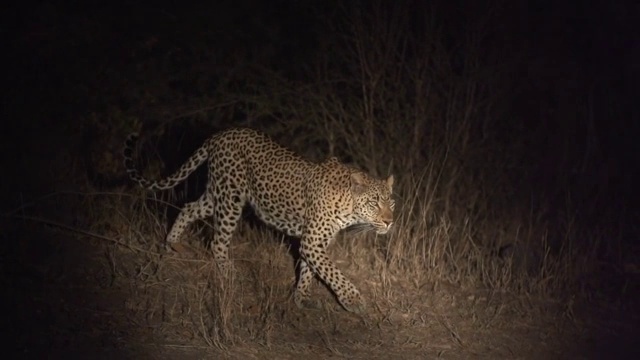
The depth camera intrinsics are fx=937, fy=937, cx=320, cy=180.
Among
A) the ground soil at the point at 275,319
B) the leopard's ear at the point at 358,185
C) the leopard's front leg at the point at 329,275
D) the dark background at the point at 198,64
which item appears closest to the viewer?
the ground soil at the point at 275,319

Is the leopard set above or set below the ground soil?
above

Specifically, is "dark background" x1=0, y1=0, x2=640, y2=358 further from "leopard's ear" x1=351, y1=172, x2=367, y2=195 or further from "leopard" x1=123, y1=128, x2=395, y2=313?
"leopard's ear" x1=351, y1=172, x2=367, y2=195

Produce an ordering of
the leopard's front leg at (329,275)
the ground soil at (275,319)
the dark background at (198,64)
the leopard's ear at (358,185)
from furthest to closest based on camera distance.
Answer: the dark background at (198,64) < the leopard's ear at (358,185) < the leopard's front leg at (329,275) < the ground soil at (275,319)

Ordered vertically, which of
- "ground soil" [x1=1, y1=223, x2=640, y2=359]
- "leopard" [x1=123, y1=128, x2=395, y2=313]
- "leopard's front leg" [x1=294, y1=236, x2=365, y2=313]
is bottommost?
"ground soil" [x1=1, y1=223, x2=640, y2=359]

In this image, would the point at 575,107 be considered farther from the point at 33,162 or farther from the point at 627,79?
the point at 33,162

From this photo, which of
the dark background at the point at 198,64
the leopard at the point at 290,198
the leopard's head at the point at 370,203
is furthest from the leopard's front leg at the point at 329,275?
the dark background at the point at 198,64

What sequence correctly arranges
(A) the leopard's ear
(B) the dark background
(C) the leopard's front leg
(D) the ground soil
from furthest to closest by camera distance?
(B) the dark background, (A) the leopard's ear, (C) the leopard's front leg, (D) the ground soil

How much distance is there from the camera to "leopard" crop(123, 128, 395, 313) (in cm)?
759

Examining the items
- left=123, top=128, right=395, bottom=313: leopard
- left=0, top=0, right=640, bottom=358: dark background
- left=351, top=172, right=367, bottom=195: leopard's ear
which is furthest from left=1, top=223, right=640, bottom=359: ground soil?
left=351, top=172, right=367, bottom=195: leopard's ear

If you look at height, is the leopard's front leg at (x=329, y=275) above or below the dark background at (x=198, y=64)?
below

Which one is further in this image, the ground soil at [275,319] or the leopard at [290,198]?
the leopard at [290,198]

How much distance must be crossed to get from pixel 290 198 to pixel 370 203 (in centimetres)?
75

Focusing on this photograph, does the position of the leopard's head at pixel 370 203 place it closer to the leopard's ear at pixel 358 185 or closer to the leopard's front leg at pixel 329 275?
the leopard's ear at pixel 358 185

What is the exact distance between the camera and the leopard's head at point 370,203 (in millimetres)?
7582
